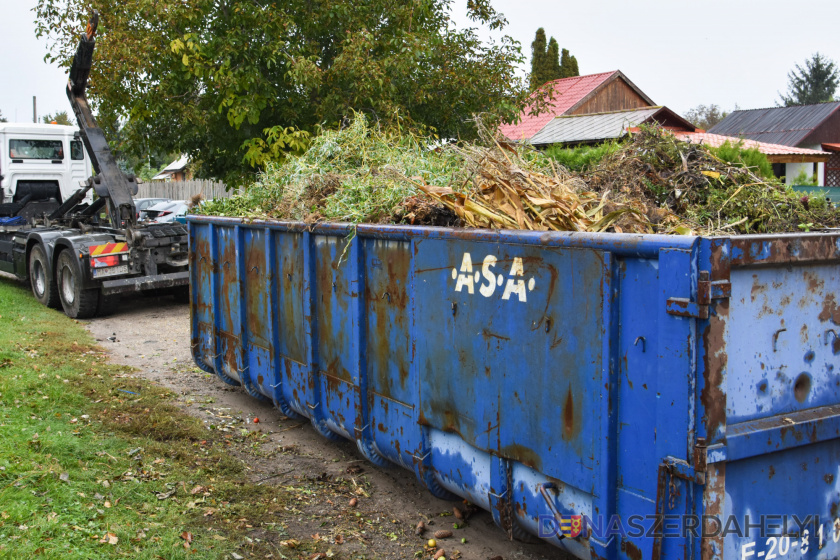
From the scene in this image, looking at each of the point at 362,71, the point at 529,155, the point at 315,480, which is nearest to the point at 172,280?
the point at 362,71

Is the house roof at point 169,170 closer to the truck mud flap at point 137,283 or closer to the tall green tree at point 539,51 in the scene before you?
the tall green tree at point 539,51

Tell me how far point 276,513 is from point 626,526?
232cm

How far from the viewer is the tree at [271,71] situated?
935 cm

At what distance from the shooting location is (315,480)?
481 cm

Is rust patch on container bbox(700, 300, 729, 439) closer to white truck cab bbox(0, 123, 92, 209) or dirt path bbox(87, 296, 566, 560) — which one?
dirt path bbox(87, 296, 566, 560)

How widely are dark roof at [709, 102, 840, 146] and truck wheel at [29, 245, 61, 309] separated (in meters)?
26.9

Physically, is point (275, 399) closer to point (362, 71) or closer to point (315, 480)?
point (315, 480)

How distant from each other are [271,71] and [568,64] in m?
31.8

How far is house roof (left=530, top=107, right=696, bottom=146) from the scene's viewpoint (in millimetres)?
18328

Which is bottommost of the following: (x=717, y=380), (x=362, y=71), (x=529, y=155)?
(x=717, y=380)

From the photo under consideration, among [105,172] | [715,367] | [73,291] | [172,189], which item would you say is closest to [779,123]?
[172,189]

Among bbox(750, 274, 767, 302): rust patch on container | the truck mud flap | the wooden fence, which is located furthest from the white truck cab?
the wooden fence

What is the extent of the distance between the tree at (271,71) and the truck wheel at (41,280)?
2.72m

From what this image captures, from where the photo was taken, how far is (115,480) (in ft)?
14.7
